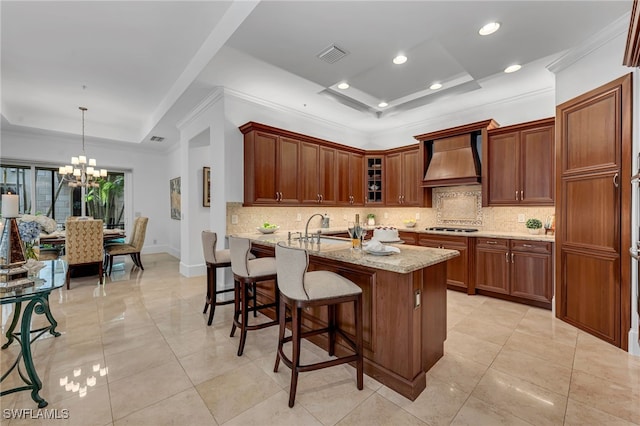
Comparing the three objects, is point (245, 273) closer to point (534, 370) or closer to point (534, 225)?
point (534, 370)

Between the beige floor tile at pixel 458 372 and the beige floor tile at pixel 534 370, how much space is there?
0.17 meters

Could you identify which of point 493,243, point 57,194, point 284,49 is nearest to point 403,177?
point 493,243

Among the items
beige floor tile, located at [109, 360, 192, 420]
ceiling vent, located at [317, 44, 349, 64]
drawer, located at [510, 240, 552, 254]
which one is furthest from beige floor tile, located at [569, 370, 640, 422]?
ceiling vent, located at [317, 44, 349, 64]

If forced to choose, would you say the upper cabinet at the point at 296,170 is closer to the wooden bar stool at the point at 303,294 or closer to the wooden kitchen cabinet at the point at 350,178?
the wooden kitchen cabinet at the point at 350,178

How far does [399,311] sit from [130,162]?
26.2ft

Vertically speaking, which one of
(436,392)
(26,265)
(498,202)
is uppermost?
(498,202)

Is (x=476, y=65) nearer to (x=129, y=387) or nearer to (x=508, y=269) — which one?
(x=508, y=269)

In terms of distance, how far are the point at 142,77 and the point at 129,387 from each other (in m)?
4.14

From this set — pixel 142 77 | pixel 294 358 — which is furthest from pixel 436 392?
pixel 142 77

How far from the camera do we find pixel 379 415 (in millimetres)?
1747

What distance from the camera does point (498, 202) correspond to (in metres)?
4.22

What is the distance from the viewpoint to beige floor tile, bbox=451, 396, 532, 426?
1.69 meters

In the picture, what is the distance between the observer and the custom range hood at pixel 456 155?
4375 mm

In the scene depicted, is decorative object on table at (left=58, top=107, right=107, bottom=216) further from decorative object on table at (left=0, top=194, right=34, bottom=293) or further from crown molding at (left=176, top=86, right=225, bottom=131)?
decorative object on table at (left=0, top=194, right=34, bottom=293)
